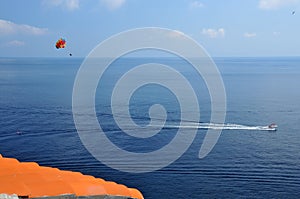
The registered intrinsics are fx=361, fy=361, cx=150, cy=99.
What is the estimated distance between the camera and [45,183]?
2372cm

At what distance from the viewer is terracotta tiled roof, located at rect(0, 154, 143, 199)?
73.4 ft

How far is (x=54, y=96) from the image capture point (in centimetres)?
10081

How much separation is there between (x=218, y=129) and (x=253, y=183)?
23.1 m

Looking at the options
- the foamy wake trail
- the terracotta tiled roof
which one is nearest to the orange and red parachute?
the terracotta tiled roof

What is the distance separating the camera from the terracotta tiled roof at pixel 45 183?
73.4 ft

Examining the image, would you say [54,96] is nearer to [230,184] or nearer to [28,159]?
[28,159]

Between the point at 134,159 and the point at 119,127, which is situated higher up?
the point at 119,127

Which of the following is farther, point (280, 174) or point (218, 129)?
point (218, 129)

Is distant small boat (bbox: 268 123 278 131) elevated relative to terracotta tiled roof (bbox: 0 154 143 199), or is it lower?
elevated

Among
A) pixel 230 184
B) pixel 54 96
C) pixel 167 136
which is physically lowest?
pixel 230 184

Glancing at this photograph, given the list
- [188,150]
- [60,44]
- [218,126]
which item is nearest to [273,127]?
[218,126]

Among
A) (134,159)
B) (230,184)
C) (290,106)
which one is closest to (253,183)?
(230,184)

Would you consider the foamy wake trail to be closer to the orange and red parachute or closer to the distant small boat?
the distant small boat

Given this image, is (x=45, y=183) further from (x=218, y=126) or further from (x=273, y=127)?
(x=273, y=127)
